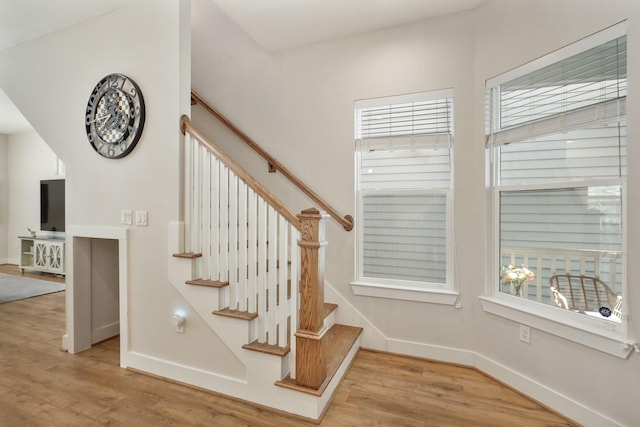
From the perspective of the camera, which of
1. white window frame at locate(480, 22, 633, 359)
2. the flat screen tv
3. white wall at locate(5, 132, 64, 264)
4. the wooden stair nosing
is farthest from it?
white wall at locate(5, 132, 64, 264)

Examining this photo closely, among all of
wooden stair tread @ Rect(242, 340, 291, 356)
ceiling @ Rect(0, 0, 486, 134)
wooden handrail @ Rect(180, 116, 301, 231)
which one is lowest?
wooden stair tread @ Rect(242, 340, 291, 356)

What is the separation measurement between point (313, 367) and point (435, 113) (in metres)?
2.18

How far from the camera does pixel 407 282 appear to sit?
277 cm

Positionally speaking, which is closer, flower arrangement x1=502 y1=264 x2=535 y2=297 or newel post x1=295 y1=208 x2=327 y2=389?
newel post x1=295 y1=208 x2=327 y2=389

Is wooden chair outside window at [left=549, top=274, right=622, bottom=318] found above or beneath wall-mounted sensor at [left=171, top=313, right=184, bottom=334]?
above

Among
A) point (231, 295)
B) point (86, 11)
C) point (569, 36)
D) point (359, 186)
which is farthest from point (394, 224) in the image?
point (86, 11)

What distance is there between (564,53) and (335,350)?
251 cm

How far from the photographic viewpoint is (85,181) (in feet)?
8.55

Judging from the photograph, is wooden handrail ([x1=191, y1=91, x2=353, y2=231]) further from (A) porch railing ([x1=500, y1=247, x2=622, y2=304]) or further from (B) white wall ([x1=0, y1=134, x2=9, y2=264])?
(B) white wall ([x1=0, y1=134, x2=9, y2=264])

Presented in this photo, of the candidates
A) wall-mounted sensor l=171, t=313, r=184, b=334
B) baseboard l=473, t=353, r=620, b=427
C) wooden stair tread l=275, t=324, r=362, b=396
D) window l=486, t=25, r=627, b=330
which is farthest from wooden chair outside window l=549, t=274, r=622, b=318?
wall-mounted sensor l=171, t=313, r=184, b=334

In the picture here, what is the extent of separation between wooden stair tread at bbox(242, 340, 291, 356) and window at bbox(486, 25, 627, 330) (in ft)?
5.50

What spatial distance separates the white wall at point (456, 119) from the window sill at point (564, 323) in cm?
6

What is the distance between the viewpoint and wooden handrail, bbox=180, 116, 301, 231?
6.32ft

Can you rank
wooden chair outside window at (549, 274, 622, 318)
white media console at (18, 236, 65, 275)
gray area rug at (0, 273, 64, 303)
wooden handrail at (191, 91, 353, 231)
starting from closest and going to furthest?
wooden chair outside window at (549, 274, 622, 318) → wooden handrail at (191, 91, 353, 231) → gray area rug at (0, 273, 64, 303) → white media console at (18, 236, 65, 275)
